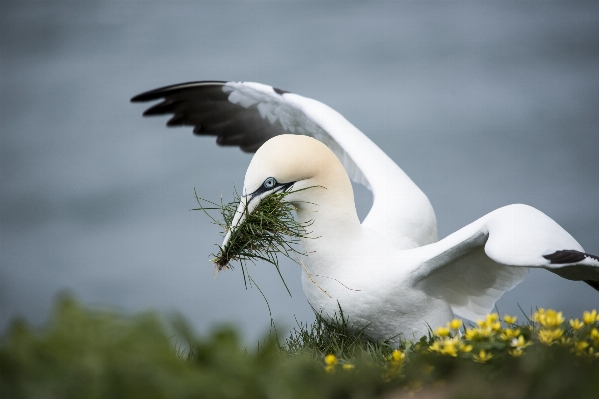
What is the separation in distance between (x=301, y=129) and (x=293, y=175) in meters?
1.88

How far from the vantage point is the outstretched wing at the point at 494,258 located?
10.0 feet

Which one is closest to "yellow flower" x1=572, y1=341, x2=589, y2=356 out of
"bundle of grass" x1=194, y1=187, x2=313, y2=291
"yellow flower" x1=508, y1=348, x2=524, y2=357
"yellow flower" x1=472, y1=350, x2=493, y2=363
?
"yellow flower" x1=508, y1=348, x2=524, y2=357

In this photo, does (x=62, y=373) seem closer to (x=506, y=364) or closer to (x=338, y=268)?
(x=506, y=364)

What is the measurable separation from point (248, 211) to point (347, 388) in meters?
1.56

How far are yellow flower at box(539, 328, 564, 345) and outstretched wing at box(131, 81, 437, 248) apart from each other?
197cm

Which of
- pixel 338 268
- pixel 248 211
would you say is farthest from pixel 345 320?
pixel 248 211

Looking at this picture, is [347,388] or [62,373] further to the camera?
[347,388]

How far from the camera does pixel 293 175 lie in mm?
3531

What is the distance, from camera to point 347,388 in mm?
2002

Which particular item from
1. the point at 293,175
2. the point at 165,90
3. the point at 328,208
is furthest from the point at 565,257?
the point at 165,90

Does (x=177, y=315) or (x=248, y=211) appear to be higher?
(x=248, y=211)

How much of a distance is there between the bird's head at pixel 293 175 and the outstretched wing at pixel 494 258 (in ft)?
1.88

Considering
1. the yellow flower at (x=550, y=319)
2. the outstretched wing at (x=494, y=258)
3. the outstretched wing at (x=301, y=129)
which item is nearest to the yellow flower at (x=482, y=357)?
the yellow flower at (x=550, y=319)

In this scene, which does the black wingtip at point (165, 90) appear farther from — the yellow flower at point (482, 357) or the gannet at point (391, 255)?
the yellow flower at point (482, 357)
